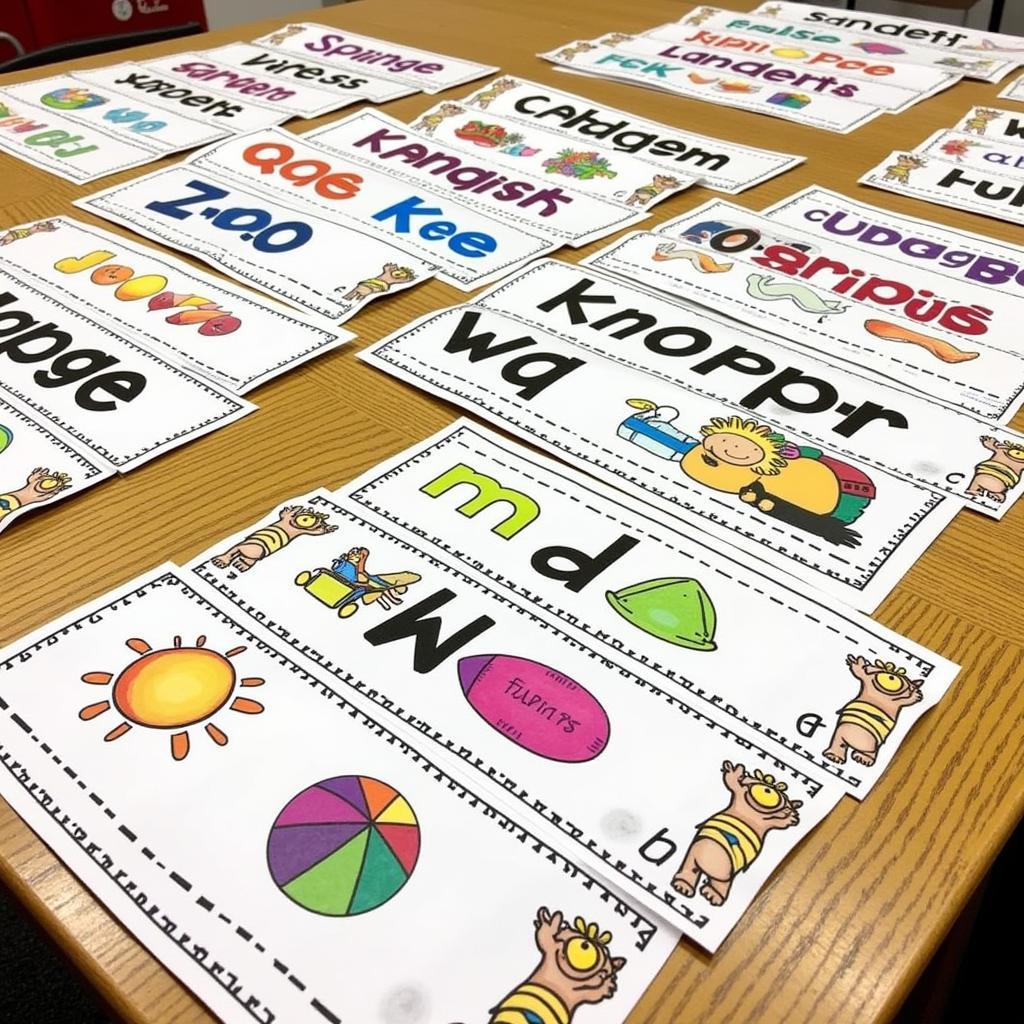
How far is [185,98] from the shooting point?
105 cm

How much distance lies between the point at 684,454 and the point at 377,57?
841 millimetres

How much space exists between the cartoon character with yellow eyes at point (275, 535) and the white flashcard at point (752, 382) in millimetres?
201

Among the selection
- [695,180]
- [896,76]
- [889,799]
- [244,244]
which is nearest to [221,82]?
[244,244]

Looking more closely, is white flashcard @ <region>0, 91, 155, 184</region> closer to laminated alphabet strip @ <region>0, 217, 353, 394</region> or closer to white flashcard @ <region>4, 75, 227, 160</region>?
white flashcard @ <region>4, 75, 227, 160</region>

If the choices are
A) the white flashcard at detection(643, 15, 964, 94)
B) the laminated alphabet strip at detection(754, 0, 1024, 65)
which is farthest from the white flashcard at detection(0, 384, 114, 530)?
the laminated alphabet strip at detection(754, 0, 1024, 65)

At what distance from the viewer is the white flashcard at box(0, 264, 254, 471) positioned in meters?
0.57

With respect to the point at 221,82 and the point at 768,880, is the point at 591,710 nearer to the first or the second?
the point at 768,880

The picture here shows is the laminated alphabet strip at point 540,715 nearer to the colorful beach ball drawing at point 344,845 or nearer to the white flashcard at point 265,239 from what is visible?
the colorful beach ball drawing at point 344,845

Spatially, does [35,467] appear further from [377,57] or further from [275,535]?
[377,57]

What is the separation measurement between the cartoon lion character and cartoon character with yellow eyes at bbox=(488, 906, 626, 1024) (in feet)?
0.83

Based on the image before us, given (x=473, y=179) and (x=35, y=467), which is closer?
(x=35, y=467)

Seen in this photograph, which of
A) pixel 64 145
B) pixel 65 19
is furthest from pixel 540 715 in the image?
pixel 65 19

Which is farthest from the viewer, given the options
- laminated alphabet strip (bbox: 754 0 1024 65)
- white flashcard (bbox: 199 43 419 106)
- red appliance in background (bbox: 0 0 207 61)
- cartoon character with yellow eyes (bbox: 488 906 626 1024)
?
red appliance in background (bbox: 0 0 207 61)

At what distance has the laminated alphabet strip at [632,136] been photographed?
2.93ft
